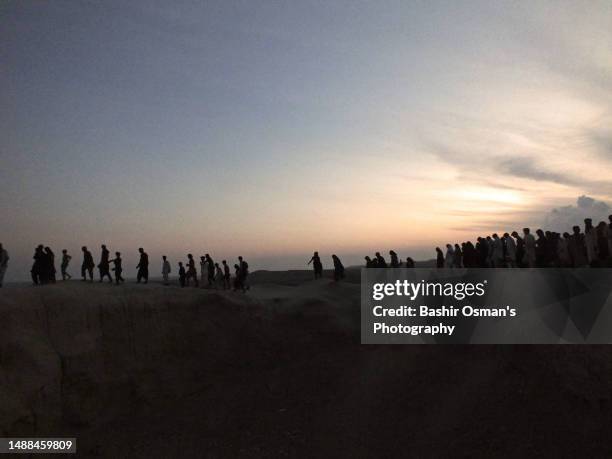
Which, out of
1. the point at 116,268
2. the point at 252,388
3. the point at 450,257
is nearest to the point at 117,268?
the point at 116,268

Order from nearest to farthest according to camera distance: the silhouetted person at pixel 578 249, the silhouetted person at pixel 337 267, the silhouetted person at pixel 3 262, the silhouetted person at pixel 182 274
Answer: the silhouetted person at pixel 3 262 → the silhouetted person at pixel 578 249 → the silhouetted person at pixel 182 274 → the silhouetted person at pixel 337 267

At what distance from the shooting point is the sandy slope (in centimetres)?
1304

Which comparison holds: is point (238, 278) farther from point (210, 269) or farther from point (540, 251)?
point (540, 251)

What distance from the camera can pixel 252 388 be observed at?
16.1 m

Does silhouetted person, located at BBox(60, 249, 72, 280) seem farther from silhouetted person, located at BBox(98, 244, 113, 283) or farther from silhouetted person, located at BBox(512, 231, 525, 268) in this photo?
silhouetted person, located at BBox(512, 231, 525, 268)

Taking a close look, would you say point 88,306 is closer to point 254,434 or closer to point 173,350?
point 173,350

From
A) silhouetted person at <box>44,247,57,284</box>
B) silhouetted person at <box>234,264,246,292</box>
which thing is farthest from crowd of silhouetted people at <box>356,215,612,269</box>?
silhouetted person at <box>44,247,57,284</box>

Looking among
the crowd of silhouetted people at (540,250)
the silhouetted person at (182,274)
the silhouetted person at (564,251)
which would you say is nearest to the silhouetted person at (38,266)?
the silhouetted person at (182,274)

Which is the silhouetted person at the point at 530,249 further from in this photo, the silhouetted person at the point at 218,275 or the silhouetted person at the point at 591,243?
the silhouetted person at the point at 218,275

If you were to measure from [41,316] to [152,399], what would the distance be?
14.2 feet

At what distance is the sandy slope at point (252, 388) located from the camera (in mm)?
13039

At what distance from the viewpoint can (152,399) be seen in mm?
15344

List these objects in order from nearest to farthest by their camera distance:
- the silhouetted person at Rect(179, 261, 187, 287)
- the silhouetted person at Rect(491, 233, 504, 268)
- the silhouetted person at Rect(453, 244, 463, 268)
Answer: the silhouetted person at Rect(491, 233, 504, 268), the silhouetted person at Rect(453, 244, 463, 268), the silhouetted person at Rect(179, 261, 187, 287)

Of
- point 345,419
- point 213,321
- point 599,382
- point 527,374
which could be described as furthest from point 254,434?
point 599,382
